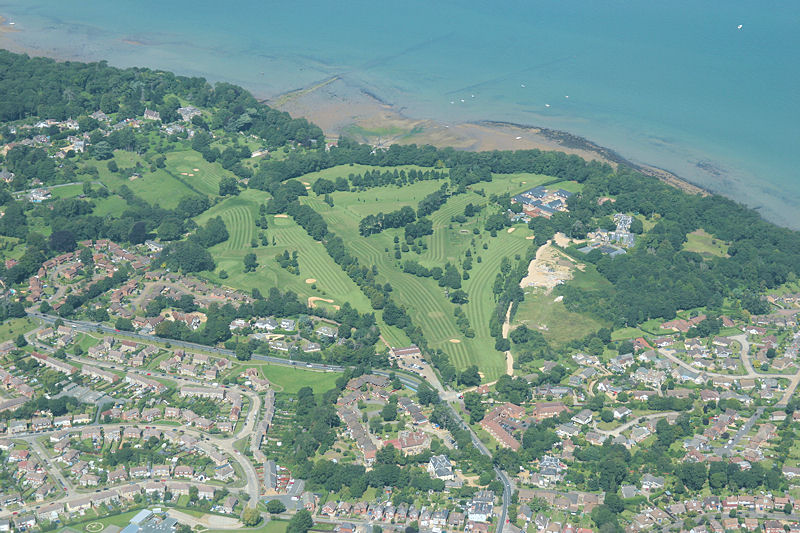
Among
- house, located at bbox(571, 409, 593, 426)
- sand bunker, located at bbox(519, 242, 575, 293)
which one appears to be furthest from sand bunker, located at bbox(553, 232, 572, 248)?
house, located at bbox(571, 409, 593, 426)

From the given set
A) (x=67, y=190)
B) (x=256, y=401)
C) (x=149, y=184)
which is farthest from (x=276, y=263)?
(x=67, y=190)

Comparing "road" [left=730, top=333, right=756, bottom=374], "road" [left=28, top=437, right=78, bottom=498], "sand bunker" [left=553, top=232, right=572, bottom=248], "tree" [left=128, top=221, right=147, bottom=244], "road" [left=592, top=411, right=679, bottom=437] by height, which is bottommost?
"road" [left=28, top=437, right=78, bottom=498]

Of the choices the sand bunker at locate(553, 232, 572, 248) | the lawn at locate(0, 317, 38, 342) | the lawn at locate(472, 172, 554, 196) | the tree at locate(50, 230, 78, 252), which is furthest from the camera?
the lawn at locate(472, 172, 554, 196)

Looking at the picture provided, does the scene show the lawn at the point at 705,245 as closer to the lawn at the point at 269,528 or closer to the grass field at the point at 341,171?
the grass field at the point at 341,171

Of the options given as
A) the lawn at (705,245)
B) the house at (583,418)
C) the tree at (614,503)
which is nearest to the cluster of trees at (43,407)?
the house at (583,418)

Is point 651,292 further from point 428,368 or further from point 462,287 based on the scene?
point 428,368

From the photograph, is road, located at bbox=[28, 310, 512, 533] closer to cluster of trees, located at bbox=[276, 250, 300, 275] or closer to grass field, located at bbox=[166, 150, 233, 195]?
cluster of trees, located at bbox=[276, 250, 300, 275]
